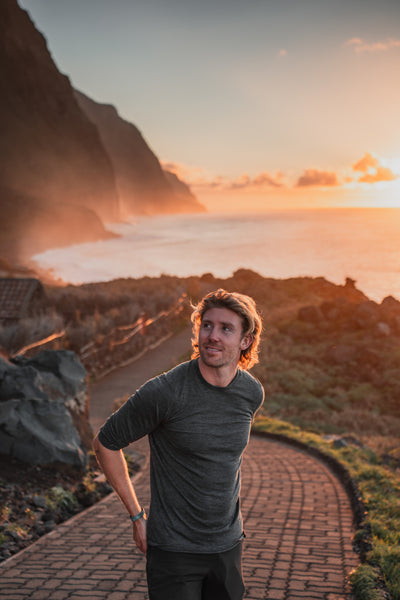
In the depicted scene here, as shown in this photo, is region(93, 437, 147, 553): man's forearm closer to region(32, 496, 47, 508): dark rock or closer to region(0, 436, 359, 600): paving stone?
region(0, 436, 359, 600): paving stone

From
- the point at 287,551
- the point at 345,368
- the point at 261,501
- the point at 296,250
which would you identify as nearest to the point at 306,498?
the point at 261,501

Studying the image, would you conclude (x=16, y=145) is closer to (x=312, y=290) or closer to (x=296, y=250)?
(x=296, y=250)

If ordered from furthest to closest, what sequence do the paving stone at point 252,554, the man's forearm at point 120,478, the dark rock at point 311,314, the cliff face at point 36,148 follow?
the cliff face at point 36,148
the dark rock at point 311,314
the paving stone at point 252,554
the man's forearm at point 120,478

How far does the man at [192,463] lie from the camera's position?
224 cm

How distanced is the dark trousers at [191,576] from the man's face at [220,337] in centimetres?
77

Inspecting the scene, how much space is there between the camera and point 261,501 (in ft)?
21.3

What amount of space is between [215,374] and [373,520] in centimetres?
401

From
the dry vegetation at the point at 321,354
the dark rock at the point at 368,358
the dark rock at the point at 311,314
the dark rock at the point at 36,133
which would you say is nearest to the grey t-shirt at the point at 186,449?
the dry vegetation at the point at 321,354

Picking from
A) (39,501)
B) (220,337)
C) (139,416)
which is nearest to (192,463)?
(139,416)

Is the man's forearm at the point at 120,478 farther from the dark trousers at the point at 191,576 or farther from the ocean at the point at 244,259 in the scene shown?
the ocean at the point at 244,259

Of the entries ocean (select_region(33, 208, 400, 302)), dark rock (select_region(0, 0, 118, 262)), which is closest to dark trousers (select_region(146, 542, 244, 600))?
ocean (select_region(33, 208, 400, 302))

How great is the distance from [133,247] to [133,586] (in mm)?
102564

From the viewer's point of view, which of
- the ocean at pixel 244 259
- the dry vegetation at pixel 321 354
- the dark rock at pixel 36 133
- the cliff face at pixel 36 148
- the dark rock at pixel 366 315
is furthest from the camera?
the dark rock at pixel 36 133

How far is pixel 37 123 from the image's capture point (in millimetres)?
94188
